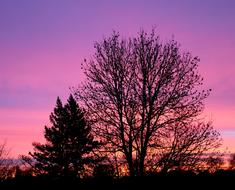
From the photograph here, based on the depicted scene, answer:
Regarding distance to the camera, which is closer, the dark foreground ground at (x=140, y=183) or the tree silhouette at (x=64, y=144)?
the dark foreground ground at (x=140, y=183)

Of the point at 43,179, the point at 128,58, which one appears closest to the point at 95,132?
the point at 128,58

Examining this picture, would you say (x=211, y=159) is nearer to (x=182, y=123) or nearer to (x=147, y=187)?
(x=182, y=123)

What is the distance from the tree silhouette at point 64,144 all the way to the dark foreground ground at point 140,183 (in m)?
28.8

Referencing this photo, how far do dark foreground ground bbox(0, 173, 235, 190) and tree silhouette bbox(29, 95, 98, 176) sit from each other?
28.8 metres

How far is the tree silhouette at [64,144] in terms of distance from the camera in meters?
42.1

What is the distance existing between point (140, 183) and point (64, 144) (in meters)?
32.8

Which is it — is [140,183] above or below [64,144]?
below

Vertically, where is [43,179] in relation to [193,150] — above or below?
below

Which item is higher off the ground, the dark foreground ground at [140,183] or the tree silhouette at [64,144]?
the tree silhouette at [64,144]

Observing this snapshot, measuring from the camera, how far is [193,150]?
2116 cm

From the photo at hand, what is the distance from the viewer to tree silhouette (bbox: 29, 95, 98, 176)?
42062 millimetres

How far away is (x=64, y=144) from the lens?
43.6m

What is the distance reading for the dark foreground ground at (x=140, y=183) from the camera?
11.2m

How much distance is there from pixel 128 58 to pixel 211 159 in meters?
6.52
